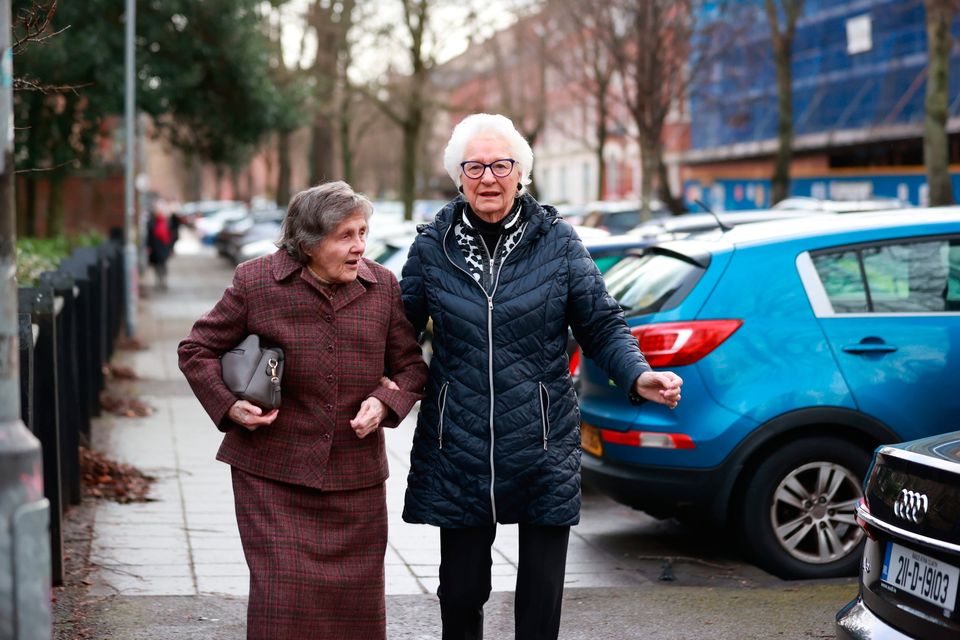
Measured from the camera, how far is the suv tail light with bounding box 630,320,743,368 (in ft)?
21.1

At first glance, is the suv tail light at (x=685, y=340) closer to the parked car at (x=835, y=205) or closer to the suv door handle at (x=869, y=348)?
the suv door handle at (x=869, y=348)

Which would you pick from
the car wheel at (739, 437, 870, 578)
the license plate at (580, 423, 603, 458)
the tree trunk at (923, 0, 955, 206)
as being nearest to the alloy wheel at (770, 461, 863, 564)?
the car wheel at (739, 437, 870, 578)

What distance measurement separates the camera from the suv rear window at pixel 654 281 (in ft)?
22.0

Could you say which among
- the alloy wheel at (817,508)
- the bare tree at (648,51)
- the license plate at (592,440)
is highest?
the bare tree at (648,51)

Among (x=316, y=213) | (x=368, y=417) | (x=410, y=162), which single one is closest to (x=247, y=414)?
Answer: (x=368, y=417)

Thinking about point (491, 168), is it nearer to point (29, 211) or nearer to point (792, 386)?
point (792, 386)

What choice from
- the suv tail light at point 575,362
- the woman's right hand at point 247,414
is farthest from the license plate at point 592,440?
the woman's right hand at point 247,414

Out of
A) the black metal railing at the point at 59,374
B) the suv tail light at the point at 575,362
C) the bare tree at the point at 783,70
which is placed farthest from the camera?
the bare tree at the point at 783,70

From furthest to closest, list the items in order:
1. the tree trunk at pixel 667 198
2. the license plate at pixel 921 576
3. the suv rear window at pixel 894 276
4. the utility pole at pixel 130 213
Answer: the tree trunk at pixel 667 198
the utility pole at pixel 130 213
the suv rear window at pixel 894 276
the license plate at pixel 921 576

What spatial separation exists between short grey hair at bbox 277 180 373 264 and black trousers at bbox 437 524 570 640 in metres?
0.93

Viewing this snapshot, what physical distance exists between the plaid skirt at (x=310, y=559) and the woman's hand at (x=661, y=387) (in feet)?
2.82

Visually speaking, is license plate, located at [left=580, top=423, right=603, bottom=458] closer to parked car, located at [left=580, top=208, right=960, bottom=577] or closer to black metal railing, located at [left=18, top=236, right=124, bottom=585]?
parked car, located at [left=580, top=208, right=960, bottom=577]

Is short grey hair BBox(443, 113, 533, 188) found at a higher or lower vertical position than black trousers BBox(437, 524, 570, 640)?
higher

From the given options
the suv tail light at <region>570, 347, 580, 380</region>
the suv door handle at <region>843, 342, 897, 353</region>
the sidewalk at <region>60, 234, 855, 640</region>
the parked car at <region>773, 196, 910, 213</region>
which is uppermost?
the parked car at <region>773, 196, 910, 213</region>
